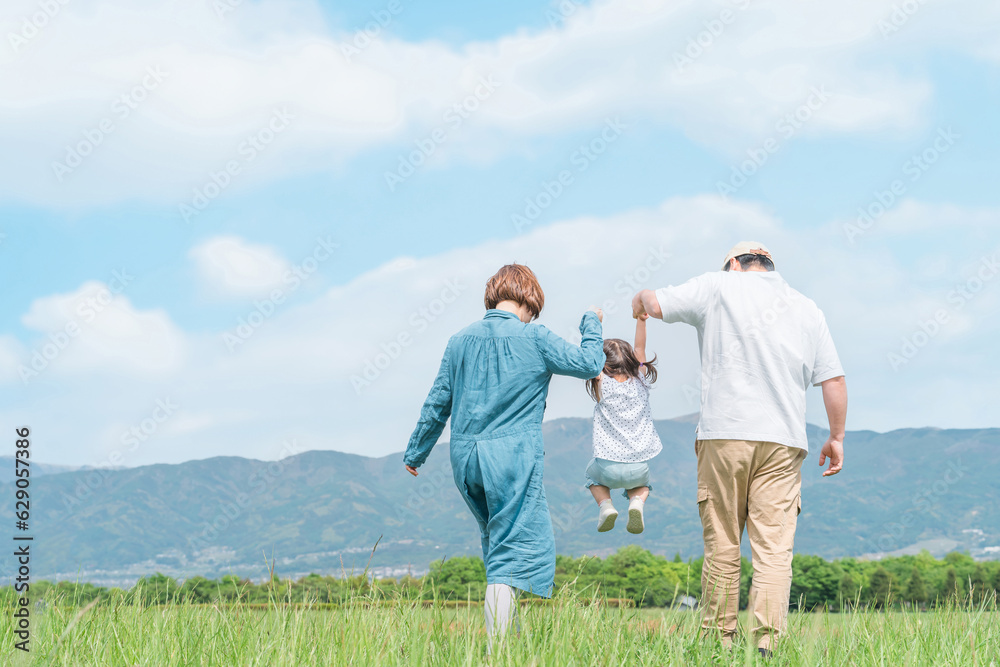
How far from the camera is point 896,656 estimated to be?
13.4 feet

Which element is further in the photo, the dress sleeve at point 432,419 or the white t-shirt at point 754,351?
the dress sleeve at point 432,419

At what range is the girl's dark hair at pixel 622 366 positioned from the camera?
5863 mm

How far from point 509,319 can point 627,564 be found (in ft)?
22.1

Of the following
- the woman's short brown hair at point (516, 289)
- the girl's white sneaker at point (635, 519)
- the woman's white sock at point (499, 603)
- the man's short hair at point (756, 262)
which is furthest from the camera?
the girl's white sneaker at point (635, 519)

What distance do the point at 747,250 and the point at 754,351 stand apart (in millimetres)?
787

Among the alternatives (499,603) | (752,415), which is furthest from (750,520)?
(499,603)

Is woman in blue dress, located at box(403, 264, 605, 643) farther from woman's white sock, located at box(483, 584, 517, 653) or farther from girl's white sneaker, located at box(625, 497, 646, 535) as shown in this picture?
girl's white sneaker, located at box(625, 497, 646, 535)

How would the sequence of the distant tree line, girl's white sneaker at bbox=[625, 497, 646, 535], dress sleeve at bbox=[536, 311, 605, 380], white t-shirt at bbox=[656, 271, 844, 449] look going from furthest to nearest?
girl's white sneaker at bbox=[625, 497, 646, 535] < white t-shirt at bbox=[656, 271, 844, 449] < dress sleeve at bbox=[536, 311, 605, 380] < the distant tree line

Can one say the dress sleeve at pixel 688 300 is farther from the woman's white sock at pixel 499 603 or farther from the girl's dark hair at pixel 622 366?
the woman's white sock at pixel 499 603

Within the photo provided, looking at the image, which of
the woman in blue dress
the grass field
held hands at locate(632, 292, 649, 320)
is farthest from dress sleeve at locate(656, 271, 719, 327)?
the grass field

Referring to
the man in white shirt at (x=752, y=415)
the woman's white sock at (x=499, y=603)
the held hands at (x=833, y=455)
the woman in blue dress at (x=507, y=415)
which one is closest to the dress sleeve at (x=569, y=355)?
the woman in blue dress at (x=507, y=415)

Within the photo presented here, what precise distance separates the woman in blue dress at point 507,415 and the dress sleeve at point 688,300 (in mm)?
449

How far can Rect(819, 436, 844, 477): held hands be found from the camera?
5.07 m

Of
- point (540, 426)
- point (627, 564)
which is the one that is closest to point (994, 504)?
point (627, 564)
